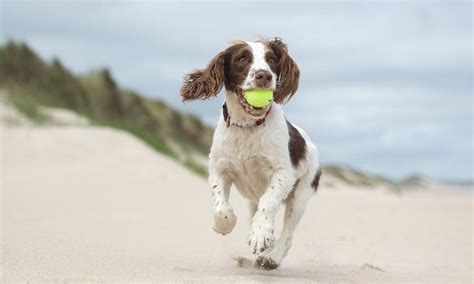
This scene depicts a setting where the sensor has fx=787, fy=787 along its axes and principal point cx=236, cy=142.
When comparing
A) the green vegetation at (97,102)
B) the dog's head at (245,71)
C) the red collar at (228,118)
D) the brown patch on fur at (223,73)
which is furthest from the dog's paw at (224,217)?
the green vegetation at (97,102)

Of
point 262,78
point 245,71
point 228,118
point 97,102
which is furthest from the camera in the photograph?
point 97,102

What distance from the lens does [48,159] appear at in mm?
15180

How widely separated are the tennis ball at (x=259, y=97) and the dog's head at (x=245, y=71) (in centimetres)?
7

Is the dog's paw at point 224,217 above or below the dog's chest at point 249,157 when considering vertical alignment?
below

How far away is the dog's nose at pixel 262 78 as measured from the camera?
231 inches

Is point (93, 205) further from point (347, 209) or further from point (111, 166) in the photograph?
point (347, 209)

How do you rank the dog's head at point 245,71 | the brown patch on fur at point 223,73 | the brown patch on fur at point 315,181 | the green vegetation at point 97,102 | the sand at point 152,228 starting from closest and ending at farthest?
1. the sand at point 152,228
2. the dog's head at point 245,71
3. the brown patch on fur at point 223,73
4. the brown patch on fur at point 315,181
5. the green vegetation at point 97,102

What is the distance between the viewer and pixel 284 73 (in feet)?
21.3

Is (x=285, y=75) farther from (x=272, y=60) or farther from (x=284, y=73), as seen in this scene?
(x=272, y=60)

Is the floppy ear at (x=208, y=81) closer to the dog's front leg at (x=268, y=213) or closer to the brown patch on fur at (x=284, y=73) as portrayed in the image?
the brown patch on fur at (x=284, y=73)

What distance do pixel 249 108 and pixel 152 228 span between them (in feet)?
12.6

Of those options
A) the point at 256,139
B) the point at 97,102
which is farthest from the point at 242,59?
the point at 97,102

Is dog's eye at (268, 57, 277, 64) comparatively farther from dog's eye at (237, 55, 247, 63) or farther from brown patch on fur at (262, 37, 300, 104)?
dog's eye at (237, 55, 247, 63)

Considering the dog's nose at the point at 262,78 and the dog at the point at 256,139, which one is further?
the dog at the point at 256,139
